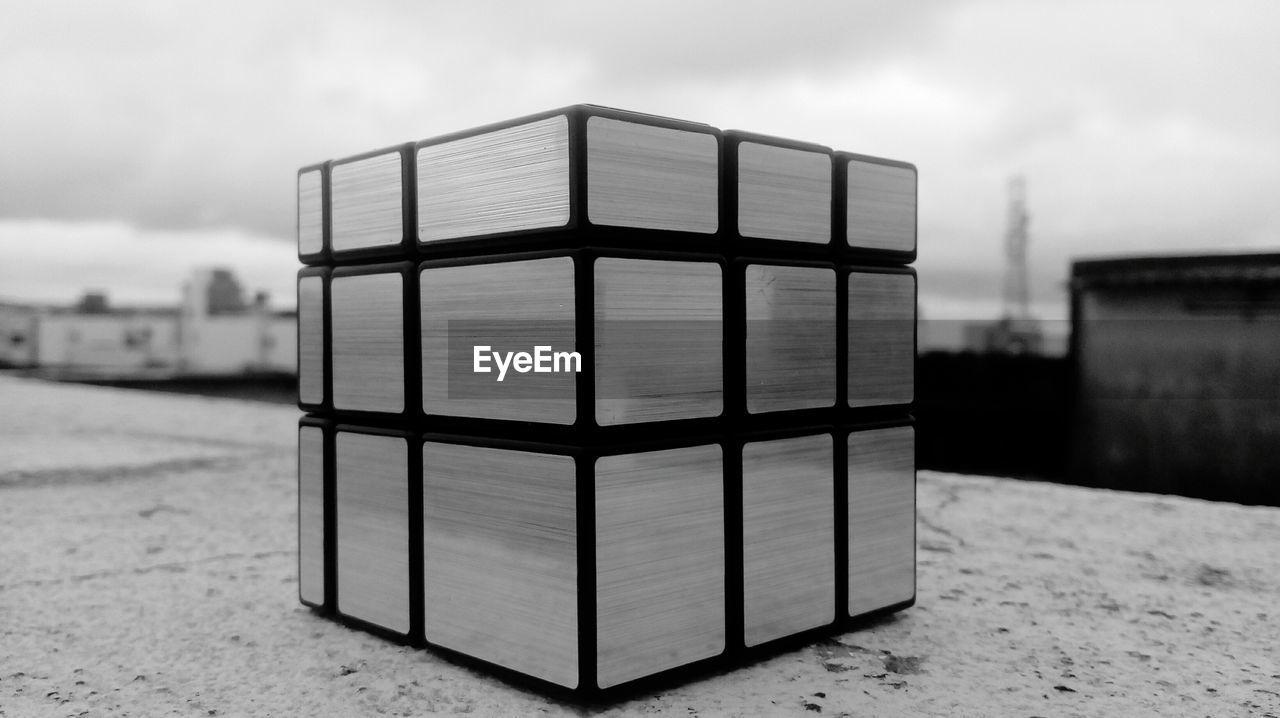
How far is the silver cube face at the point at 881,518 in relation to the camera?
2648mm

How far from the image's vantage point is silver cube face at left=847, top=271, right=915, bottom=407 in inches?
105

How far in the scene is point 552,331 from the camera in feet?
6.73

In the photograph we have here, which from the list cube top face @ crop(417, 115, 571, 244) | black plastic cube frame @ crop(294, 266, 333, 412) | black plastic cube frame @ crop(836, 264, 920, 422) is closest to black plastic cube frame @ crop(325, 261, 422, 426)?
cube top face @ crop(417, 115, 571, 244)

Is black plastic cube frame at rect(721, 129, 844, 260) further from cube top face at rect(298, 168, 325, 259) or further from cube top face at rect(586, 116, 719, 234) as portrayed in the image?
A: cube top face at rect(298, 168, 325, 259)

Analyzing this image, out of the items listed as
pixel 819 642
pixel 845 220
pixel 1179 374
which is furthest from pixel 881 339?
pixel 1179 374

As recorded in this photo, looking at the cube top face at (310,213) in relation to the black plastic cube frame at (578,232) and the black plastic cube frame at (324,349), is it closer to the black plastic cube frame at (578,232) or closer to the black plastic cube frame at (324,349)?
the black plastic cube frame at (324,349)

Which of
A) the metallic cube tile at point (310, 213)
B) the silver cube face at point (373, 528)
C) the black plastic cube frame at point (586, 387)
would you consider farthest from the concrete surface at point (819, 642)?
the metallic cube tile at point (310, 213)

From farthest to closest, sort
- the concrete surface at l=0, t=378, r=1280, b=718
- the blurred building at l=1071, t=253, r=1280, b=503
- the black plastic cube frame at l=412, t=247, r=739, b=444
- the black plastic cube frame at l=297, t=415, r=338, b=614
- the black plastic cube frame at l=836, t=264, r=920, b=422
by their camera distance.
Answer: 1. the blurred building at l=1071, t=253, r=1280, b=503
2. the black plastic cube frame at l=297, t=415, r=338, b=614
3. the black plastic cube frame at l=836, t=264, r=920, b=422
4. the concrete surface at l=0, t=378, r=1280, b=718
5. the black plastic cube frame at l=412, t=247, r=739, b=444

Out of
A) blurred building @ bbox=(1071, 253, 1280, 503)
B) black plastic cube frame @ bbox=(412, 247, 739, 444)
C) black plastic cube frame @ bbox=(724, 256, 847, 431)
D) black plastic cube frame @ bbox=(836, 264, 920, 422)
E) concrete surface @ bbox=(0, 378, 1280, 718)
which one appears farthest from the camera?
blurred building @ bbox=(1071, 253, 1280, 503)

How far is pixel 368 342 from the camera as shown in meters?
2.57

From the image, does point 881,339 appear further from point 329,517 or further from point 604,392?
point 329,517

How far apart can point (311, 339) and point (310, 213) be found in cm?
38

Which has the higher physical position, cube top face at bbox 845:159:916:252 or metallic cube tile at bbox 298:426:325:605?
cube top face at bbox 845:159:916:252

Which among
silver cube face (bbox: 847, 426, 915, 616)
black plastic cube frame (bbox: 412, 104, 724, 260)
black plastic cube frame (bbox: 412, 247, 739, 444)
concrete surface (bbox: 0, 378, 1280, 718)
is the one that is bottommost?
concrete surface (bbox: 0, 378, 1280, 718)
